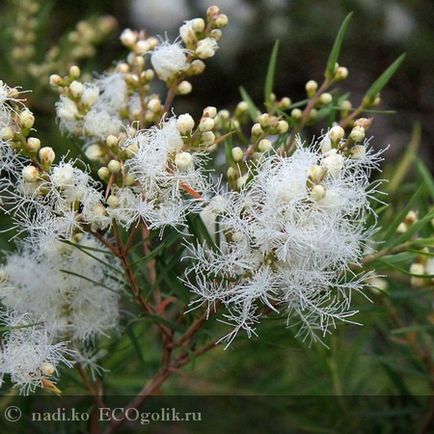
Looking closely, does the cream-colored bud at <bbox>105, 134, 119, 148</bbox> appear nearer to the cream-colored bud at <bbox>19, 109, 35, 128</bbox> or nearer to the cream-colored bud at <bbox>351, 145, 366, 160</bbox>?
the cream-colored bud at <bbox>19, 109, 35, 128</bbox>

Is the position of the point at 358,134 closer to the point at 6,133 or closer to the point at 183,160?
the point at 183,160

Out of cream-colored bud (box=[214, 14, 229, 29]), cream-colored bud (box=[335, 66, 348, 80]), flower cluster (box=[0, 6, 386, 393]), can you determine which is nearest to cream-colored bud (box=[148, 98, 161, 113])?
flower cluster (box=[0, 6, 386, 393])

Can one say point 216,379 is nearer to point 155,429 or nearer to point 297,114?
point 155,429

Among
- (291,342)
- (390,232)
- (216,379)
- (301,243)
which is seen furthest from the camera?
(216,379)

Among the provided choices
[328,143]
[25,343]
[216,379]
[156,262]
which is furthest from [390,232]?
[216,379]

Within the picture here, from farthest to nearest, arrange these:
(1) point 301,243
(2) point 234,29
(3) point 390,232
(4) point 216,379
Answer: (2) point 234,29 → (4) point 216,379 → (3) point 390,232 → (1) point 301,243

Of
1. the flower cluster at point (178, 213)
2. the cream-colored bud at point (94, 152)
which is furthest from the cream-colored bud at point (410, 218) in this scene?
the cream-colored bud at point (94, 152)

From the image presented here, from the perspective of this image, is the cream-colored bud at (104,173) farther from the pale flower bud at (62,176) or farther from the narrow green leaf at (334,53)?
the narrow green leaf at (334,53)

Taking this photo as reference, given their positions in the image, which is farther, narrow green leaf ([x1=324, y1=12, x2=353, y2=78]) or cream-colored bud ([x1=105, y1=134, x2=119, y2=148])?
narrow green leaf ([x1=324, y1=12, x2=353, y2=78])
